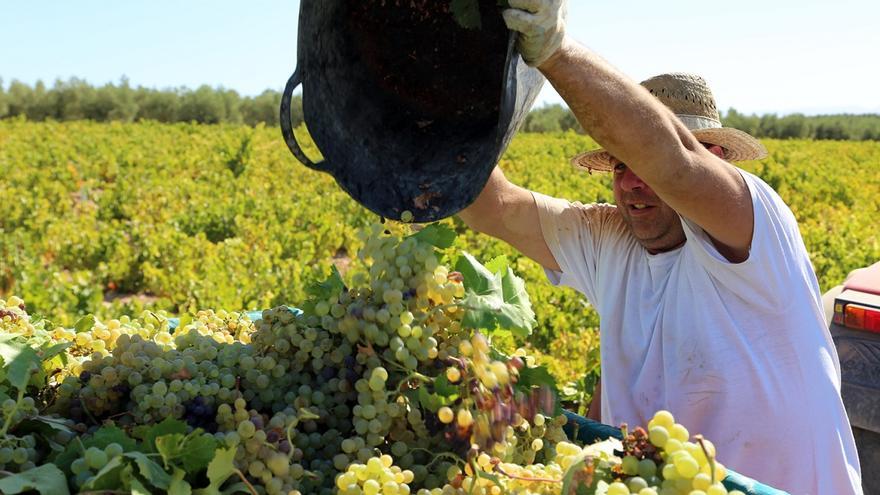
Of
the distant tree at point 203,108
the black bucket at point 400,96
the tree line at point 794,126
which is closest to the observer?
the black bucket at point 400,96

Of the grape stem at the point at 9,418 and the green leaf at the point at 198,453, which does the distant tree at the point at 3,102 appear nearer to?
the grape stem at the point at 9,418

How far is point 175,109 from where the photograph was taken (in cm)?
5441

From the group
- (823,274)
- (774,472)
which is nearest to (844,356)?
(774,472)

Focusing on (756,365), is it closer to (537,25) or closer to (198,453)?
(537,25)

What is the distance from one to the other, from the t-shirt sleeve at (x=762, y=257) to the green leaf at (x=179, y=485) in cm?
170

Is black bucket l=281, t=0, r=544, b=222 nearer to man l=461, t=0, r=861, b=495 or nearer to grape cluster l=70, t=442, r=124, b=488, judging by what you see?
man l=461, t=0, r=861, b=495

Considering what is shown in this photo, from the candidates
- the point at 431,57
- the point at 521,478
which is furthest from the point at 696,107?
the point at 521,478

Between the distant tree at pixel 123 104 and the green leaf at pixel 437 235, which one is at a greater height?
the distant tree at pixel 123 104

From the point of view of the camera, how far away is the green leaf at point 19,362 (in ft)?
4.56

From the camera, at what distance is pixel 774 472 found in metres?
2.32

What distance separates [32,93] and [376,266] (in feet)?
194

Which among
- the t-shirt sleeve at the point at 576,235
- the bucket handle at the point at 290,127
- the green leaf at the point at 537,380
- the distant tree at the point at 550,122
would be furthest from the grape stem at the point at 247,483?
the distant tree at the point at 550,122

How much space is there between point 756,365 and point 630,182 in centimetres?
75

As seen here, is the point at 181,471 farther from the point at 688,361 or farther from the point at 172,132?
the point at 172,132
